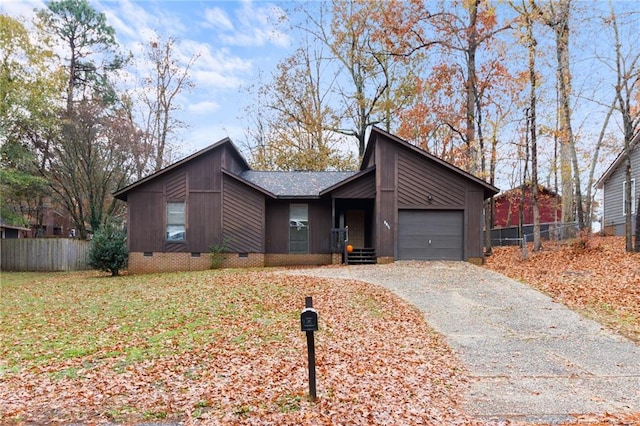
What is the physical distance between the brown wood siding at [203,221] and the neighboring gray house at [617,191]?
64.6 feet

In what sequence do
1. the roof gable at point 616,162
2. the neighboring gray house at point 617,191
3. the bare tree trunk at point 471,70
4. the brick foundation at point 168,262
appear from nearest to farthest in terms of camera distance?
the brick foundation at point 168,262 → the roof gable at point 616,162 → the neighboring gray house at point 617,191 → the bare tree trunk at point 471,70

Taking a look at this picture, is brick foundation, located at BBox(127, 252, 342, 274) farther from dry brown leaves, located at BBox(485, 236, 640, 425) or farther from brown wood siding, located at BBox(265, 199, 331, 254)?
dry brown leaves, located at BBox(485, 236, 640, 425)

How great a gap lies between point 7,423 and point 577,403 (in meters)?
5.71

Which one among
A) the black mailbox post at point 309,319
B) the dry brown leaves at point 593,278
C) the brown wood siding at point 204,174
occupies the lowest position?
the dry brown leaves at point 593,278

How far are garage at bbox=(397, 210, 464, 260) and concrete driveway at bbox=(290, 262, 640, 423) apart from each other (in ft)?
13.9

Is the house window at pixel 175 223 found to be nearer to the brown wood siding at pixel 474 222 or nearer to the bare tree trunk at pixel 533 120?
the brown wood siding at pixel 474 222

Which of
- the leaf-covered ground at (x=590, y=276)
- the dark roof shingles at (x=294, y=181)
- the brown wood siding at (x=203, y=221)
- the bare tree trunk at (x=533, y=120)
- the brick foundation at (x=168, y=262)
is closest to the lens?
the leaf-covered ground at (x=590, y=276)

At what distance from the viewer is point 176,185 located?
17.2 metres

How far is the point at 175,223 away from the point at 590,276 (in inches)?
590

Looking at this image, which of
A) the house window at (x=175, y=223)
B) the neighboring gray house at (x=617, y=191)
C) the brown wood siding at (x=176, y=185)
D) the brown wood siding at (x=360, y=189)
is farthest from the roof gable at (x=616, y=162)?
the house window at (x=175, y=223)

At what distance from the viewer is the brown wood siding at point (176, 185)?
17141mm

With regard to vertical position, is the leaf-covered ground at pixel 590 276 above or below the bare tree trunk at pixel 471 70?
below

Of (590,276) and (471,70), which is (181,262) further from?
(471,70)

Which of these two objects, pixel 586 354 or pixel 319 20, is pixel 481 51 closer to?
pixel 319 20
